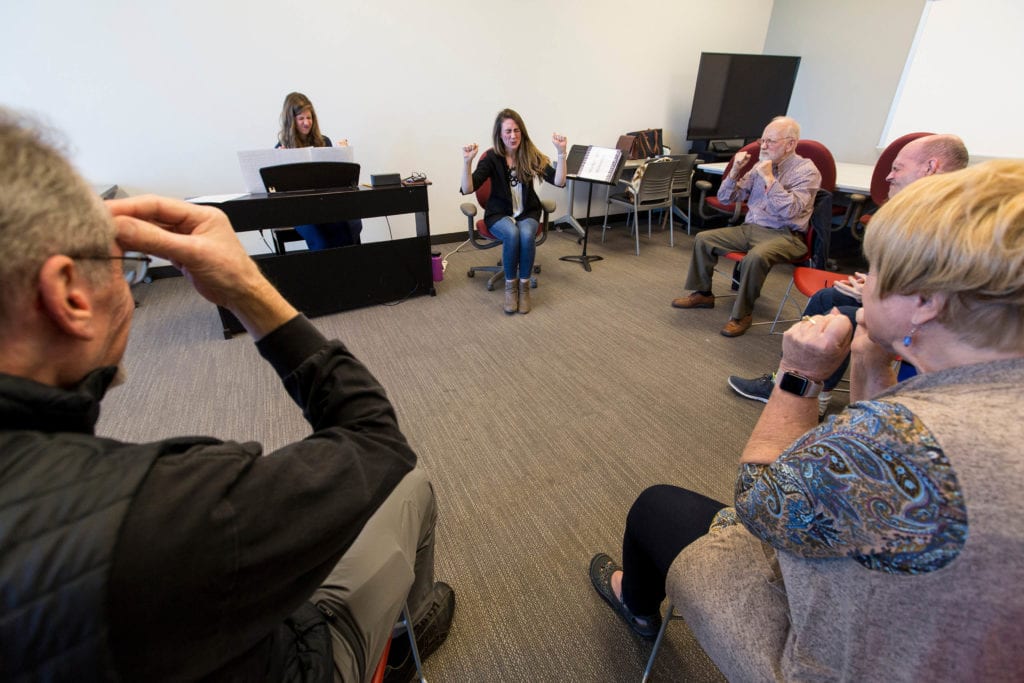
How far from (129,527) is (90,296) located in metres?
0.28

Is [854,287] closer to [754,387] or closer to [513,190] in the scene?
[754,387]

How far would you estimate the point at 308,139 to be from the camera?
3240mm

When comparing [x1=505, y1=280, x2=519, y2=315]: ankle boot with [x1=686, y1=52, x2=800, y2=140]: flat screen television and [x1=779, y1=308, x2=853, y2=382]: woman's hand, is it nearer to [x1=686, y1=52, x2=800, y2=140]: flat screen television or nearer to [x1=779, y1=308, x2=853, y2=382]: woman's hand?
[x1=779, y1=308, x2=853, y2=382]: woman's hand

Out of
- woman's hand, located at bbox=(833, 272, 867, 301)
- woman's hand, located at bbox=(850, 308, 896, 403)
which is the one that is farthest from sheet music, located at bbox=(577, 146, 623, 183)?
woman's hand, located at bbox=(850, 308, 896, 403)

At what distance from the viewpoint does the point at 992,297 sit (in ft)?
1.83

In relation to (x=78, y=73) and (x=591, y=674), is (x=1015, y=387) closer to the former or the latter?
(x=591, y=674)

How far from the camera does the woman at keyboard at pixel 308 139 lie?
3.09 metres

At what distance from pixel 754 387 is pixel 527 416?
1132 mm

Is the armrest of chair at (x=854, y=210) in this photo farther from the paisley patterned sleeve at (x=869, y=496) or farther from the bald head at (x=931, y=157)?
the paisley patterned sleeve at (x=869, y=496)

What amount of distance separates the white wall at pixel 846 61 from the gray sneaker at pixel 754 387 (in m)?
3.79

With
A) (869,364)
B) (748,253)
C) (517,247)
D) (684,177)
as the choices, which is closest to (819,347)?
(869,364)

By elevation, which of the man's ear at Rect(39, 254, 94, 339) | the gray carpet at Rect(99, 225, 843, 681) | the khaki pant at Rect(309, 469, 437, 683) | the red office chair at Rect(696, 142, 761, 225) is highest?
the man's ear at Rect(39, 254, 94, 339)

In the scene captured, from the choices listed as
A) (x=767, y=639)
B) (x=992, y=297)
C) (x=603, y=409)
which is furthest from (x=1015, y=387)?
(x=603, y=409)

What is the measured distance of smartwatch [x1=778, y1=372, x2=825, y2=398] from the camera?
87cm
